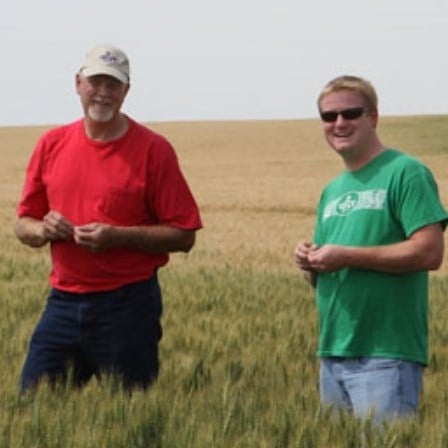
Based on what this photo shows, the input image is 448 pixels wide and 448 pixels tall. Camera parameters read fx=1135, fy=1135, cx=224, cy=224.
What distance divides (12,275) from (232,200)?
48.7 ft

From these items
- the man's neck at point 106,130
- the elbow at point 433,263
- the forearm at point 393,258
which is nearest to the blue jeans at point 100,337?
the man's neck at point 106,130

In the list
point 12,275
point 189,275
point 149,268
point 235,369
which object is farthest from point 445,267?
point 149,268

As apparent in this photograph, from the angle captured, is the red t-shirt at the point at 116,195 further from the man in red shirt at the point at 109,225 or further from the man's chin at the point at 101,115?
the man's chin at the point at 101,115

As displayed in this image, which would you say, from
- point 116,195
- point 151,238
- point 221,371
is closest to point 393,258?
point 151,238

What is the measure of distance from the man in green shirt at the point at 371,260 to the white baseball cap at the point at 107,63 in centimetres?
78

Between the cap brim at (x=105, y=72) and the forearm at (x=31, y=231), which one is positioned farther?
the forearm at (x=31, y=231)

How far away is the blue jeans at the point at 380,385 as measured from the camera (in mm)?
3457

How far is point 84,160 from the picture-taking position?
4.12 metres

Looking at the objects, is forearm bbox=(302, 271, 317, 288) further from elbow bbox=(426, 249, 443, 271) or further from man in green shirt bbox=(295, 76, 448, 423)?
elbow bbox=(426, 249, 443, 271)

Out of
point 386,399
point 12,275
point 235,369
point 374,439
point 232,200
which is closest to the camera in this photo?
point 374,439

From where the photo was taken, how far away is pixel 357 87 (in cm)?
359

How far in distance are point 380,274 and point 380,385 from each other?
342 mm

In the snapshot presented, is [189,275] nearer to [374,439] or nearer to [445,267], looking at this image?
[445,267]

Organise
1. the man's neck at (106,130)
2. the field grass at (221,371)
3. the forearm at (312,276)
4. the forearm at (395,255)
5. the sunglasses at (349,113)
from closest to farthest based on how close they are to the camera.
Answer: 1. the field grass at (221,371)
2. the forearm at (395,255)
3. the sunglasses at (349,113)
4. the forearm at (312,276)
5. the man's neck at (106,130)
